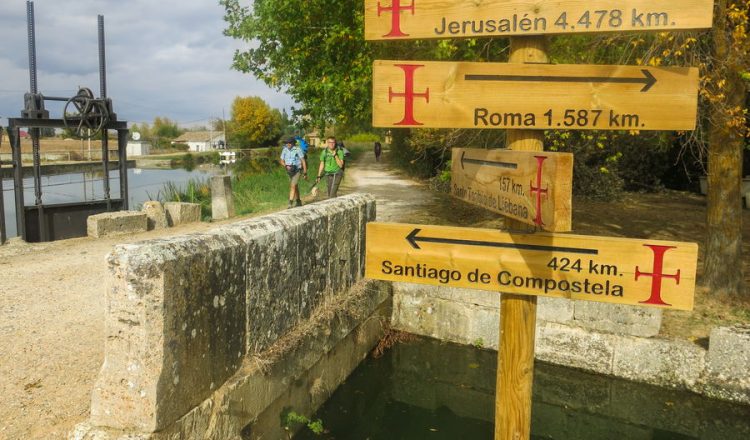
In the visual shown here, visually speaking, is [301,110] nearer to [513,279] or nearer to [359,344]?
[359,344]

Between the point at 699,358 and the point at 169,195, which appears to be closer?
the point at 699,358

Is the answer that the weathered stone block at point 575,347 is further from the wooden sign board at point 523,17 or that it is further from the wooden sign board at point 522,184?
the wooden sign board at point 523,17

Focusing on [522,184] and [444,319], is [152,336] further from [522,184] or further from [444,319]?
[444,319]

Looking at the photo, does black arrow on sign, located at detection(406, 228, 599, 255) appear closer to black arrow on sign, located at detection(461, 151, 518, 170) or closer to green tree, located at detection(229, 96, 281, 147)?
black arrow on sign, located at detection(461, 151, 518, 170)

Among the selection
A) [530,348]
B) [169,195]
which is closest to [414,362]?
[530,348]

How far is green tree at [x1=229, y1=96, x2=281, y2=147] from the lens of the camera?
75938mm

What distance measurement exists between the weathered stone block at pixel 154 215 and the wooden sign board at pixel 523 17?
8949mm

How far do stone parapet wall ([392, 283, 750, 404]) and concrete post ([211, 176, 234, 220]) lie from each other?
6050mm

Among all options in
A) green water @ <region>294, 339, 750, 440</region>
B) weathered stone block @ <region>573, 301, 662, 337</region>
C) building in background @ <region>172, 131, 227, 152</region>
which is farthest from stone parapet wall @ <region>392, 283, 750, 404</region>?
building in background @ <region>172, 131, 227, 152</region>

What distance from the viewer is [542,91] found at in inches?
98.3

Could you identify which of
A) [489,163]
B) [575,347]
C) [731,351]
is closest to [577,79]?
[489,163]

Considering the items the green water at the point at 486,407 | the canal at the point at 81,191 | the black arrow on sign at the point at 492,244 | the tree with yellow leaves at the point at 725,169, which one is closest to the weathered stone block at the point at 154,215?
the canal at the point at 81,191

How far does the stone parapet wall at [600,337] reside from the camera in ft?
16.4

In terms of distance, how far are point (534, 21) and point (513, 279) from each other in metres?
1.12
